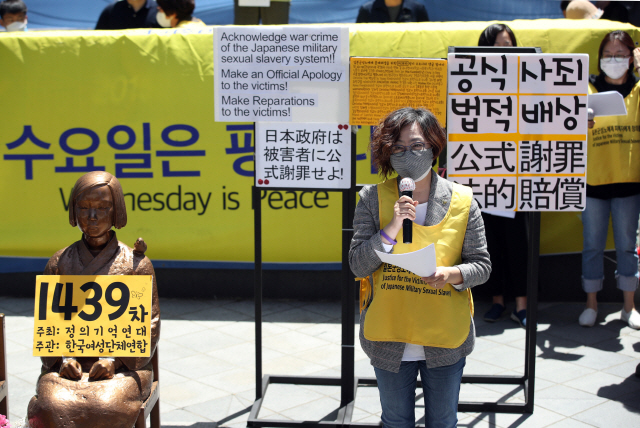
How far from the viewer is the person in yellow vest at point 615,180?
17.7 ft

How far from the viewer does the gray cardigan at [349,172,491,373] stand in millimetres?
2824

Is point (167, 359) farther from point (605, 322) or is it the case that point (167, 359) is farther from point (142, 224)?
point (605, 322)

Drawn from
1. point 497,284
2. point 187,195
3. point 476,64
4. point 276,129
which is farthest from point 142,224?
point 476,64

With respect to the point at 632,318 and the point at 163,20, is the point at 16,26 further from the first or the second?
the point at 632,318

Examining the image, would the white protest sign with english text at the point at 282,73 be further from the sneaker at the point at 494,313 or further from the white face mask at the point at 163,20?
the white face mask at the point at 163,20

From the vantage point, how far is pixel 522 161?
13.0 ft

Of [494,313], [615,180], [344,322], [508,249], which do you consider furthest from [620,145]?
[344,322]

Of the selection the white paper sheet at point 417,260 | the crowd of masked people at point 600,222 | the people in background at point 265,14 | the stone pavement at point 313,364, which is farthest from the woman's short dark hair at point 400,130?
the people in background at point 265,14

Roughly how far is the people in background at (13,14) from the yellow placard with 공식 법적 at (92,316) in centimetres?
497

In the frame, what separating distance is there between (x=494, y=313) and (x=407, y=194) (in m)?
3.42

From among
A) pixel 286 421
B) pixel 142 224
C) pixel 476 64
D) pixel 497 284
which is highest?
pixel 476 64

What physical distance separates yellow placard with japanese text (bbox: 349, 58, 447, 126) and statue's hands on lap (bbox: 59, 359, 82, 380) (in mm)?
1962

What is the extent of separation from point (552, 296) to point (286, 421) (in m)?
3.26

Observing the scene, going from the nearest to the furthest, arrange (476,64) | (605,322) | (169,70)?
(476,64) < (605,322) < (169,70)
